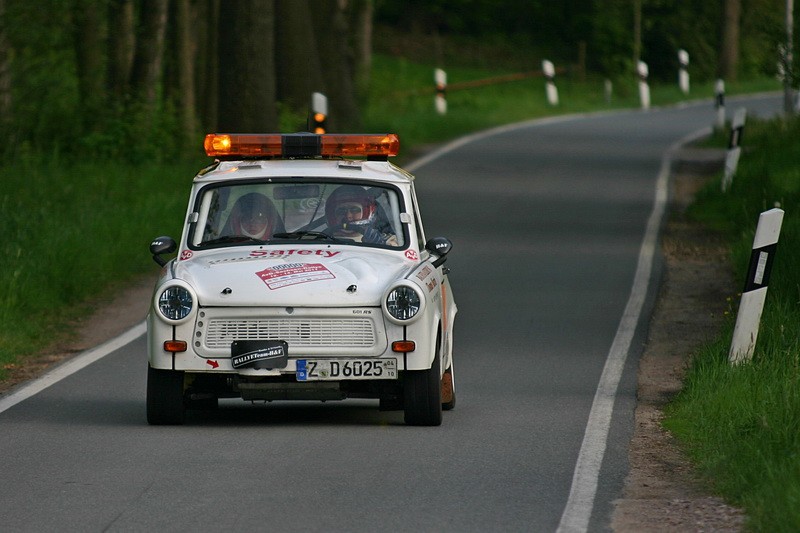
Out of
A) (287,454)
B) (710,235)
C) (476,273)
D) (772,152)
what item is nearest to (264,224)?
(287,454)

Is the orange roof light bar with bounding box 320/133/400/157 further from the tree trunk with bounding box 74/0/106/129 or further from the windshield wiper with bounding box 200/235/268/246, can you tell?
the tree trunk with bounding box 74/0/106/129

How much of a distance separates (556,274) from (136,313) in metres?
4.63

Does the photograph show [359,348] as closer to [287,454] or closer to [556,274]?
[287,454]

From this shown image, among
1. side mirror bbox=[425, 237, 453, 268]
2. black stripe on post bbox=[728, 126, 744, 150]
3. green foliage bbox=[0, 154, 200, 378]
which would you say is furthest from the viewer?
black stripe on post bbox=[728, 126, 744, 150]

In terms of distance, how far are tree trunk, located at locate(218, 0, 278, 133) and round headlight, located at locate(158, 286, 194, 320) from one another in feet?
54.3

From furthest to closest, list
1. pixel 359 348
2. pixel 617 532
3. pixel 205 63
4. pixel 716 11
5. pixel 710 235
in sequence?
pixel 716 11
pixel 205 63
pixel 710 235
pixel 359 348
pixel 617 532

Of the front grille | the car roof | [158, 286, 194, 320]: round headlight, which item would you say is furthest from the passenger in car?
the front grille

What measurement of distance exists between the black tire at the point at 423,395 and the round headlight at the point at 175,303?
4.24ft

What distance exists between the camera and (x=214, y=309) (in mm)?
10062

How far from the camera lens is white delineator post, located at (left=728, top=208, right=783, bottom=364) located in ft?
38.2

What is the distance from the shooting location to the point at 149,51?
2767 cm

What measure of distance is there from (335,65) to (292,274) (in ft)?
79.2

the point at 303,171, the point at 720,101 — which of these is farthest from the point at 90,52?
the point at 303,171

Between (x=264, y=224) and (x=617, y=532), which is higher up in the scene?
(x=264, y=224)
